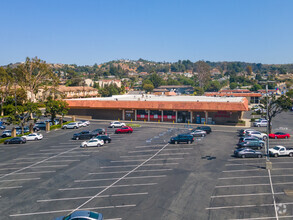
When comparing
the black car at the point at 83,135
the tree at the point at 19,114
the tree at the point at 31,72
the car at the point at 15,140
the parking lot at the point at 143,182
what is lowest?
the parking lot at the point at 143,182

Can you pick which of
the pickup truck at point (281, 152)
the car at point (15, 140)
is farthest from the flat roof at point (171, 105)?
the car at point (15, 140)

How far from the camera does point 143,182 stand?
95.6 ft

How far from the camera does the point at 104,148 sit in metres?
45.0

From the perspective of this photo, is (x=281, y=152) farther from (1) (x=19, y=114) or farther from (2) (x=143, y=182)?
(1) (x=19, y=114)

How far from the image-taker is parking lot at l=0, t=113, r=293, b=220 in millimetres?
22984

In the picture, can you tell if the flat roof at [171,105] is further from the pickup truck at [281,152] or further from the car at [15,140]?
the car at [15,140]

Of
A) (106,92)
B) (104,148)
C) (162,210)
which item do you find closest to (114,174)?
(162,210)

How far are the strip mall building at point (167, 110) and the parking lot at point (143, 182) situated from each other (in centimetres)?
2229

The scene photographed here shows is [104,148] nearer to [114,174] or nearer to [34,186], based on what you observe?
[114,174]

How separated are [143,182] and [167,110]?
146 feet

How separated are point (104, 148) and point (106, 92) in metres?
113

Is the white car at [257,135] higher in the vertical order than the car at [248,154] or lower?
higher

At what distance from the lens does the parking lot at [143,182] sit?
23.0 m

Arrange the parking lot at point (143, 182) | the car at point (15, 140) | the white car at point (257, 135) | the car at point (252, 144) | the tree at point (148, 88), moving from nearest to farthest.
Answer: the parking lot at point (143, 182) < the car at point (252, 144) < the car at point (15, 140) < the white car at point (257, 135) < the tree at point (148, 88)
